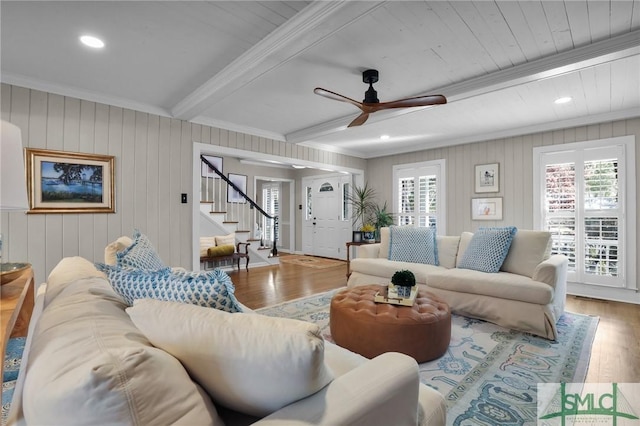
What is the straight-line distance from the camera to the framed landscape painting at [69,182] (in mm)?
3043

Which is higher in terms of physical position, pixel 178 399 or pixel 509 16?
pixel 509 16

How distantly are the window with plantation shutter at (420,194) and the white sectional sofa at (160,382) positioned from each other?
492cm

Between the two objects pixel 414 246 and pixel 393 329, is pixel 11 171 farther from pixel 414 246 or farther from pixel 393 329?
pixel 414 246

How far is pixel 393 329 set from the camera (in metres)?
2.14

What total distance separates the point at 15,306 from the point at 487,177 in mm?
5606

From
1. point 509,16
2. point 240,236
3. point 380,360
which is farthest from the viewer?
point 240,236

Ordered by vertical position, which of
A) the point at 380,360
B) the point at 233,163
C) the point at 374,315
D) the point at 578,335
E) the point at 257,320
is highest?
the point at 233,163

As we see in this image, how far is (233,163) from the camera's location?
760 centimetres

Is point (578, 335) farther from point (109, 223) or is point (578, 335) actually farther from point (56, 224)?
point (56, 224)

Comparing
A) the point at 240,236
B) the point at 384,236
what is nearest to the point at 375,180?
the point at 384,236

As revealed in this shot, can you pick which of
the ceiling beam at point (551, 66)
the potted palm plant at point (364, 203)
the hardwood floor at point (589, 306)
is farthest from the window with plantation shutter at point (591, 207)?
the potted palm plant at point (364, 203)

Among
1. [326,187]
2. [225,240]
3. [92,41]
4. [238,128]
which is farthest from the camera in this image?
[326,187]

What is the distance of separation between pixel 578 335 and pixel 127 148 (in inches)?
195

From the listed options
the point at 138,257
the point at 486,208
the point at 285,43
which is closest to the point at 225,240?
the point at 138,257
